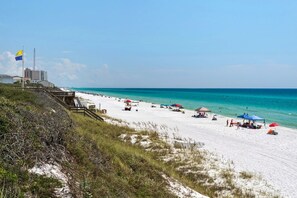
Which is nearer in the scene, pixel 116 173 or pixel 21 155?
pixel 21 155

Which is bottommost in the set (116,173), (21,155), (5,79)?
(116,173)

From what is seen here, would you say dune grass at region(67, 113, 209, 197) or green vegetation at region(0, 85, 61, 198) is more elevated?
green vegetation at region(0, 85, 61, 198)

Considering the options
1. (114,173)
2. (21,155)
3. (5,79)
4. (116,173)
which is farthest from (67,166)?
(5,79)

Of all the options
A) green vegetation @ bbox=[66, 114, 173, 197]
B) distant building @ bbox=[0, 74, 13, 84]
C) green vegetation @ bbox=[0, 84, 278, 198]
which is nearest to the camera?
green vegetation @ bbox=[0, 84, 278, 198]

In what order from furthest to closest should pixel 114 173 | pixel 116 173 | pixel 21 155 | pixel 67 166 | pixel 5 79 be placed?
pixel 5 79 → pixel 116 173 → pixel 114 173 → pixel 67 166 → pixel 21 155

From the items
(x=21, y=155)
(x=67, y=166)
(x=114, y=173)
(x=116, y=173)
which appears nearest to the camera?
(x=21, y=155)

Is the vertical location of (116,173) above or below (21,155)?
below

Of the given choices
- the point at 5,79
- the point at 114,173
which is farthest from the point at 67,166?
the point at 5,79

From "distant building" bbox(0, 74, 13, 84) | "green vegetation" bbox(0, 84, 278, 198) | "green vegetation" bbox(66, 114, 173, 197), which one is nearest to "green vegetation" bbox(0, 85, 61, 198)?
"green vegetation" bbox(0, 84, 278, 198)

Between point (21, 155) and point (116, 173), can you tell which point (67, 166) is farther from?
point (116, 173)

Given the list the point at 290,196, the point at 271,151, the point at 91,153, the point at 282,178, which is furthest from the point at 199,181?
the point at 271,151

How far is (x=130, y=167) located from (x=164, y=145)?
714cm

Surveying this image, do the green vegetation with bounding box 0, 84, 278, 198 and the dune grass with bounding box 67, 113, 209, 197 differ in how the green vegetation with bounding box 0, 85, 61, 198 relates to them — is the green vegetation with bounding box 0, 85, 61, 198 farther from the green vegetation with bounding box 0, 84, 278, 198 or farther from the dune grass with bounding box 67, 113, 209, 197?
the dune grass with bounding box 67, 113, 209, 197

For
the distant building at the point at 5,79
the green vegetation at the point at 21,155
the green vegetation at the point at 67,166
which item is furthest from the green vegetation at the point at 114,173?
the distant building at the point at 5,79
